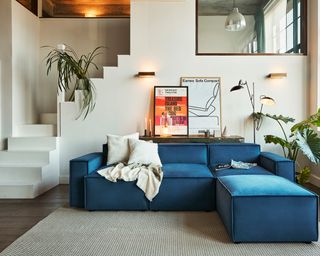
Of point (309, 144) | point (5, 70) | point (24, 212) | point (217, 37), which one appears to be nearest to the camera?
point (24, 212)

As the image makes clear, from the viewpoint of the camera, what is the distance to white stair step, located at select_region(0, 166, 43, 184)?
411cm

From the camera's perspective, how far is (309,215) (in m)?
2.45

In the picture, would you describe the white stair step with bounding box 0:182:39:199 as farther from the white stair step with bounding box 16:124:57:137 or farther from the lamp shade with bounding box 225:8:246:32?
the lamp shade with bounding box 225:8:246:32

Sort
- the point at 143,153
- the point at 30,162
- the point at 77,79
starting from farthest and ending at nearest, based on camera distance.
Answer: the point at 77,79
the point at 30,162
the point at 143,153

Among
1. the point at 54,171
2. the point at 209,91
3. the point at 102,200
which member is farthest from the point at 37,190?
the point at 209,91

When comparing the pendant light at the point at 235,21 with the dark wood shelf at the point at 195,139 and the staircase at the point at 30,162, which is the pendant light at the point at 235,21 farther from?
the staircase at the point at 30,162

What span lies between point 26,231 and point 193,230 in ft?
5.12

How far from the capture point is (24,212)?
10.8 feet

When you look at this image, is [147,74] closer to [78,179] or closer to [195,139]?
[195,139]

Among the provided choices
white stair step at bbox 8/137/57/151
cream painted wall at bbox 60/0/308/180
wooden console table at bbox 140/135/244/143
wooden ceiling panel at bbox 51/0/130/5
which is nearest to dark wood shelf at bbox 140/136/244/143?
wooden console table at bbox 140/135/244/143

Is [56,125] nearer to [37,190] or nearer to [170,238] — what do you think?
[37,190]

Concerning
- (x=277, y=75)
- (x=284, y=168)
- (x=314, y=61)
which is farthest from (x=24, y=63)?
(x=314, y=61)

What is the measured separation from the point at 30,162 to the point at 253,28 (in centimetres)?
430

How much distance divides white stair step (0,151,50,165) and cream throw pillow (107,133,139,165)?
1169 mm
